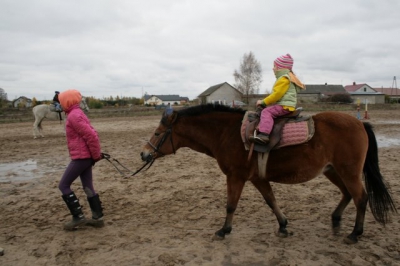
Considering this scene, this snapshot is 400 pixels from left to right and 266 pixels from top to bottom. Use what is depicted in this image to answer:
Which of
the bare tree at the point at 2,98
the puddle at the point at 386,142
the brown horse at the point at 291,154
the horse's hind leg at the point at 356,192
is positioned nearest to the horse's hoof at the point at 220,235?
the brown horse at the point at 291,154

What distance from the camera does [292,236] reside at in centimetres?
392

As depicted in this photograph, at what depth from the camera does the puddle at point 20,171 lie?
7188 mm

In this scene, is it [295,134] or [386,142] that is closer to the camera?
[295,134]

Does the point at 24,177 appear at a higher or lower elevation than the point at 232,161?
lower

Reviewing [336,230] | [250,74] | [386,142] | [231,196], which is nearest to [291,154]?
[231,196]

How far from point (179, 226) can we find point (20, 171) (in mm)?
5811

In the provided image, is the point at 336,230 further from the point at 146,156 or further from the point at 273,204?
the point at 146,156

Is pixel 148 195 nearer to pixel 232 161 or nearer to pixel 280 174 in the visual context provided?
pixel 232 161

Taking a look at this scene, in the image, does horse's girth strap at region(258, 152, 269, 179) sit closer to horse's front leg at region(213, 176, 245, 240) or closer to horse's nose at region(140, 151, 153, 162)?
horse's front leg at region(213, 176, 245, 240)

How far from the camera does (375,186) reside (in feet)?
12.8

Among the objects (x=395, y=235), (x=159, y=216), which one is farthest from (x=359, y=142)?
(x=159, y=216)

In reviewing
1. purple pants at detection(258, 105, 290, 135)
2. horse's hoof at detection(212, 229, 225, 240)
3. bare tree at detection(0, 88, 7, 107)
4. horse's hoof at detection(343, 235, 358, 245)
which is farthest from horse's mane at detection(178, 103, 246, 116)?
bare tree at detection(0, 88, 7, 107)

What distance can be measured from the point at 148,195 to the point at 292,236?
288cm

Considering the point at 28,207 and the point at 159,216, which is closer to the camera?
the point at 159,216
